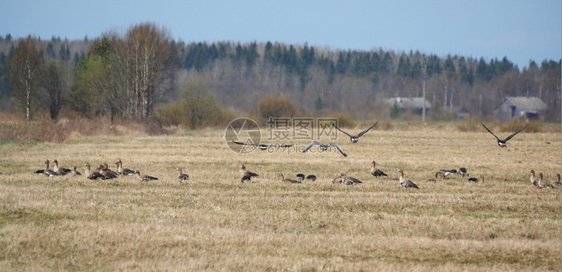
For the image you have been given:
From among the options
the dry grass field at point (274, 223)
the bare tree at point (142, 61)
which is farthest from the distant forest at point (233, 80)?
the dry grass field at point (274, 223)

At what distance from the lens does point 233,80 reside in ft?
347

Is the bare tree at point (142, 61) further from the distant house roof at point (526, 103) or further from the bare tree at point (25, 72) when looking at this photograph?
the distant house roof at point (526, 103)

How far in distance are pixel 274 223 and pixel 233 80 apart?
96641 millimetres

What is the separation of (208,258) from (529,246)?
15.6 ft

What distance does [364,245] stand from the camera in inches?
341

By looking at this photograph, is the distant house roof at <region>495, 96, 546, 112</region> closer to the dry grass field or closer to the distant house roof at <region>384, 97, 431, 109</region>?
the distant house roof at <region>384, 97, 431, 109</region>

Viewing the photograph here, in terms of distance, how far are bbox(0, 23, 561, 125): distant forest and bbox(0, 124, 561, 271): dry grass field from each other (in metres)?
30.5

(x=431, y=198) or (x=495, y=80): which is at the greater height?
(x=495, y=80)

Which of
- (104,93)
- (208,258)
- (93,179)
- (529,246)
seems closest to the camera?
(208,258)

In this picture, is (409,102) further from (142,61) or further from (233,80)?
(142,61)

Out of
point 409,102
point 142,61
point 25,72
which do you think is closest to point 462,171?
point 142,61

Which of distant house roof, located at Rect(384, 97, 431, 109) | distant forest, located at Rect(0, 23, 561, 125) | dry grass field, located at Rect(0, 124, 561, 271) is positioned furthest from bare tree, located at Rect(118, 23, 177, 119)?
distant house roof, located at Rect(384, 97, 431, 109)

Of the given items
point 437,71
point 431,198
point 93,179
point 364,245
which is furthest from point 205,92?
point 437,71

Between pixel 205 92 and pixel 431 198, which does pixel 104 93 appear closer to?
pixel 205 92
